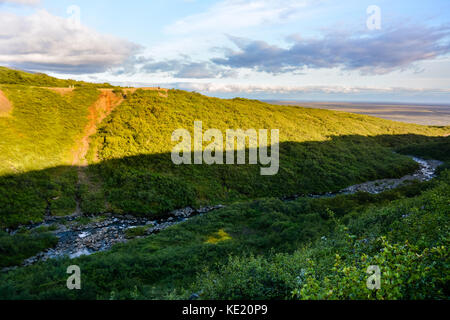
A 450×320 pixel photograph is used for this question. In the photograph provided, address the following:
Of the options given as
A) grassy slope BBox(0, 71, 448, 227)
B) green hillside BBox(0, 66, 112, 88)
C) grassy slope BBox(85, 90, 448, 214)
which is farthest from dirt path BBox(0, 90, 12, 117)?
green hillside BBox(0, 66, 112, 88)

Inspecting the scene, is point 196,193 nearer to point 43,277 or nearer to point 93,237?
point 93,237

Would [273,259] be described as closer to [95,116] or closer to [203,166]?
[203,166]

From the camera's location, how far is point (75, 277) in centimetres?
1271

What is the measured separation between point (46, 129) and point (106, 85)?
22.1 m

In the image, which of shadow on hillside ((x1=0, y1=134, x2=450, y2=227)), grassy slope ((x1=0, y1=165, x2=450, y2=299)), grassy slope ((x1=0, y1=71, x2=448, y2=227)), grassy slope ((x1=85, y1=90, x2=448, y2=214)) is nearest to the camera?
grassy slope ((x1=0, y1=165, x2=450, y2=299))

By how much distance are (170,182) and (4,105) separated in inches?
1162

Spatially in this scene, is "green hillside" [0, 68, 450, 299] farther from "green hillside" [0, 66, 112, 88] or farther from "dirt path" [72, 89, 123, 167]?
"green hillside" [0, 66, 112, 88]

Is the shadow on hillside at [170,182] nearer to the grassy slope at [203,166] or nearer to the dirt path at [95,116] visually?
the grassy slope at [203,166]

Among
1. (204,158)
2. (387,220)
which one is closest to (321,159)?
(204,158)

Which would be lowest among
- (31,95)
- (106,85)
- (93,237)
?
(93,237)

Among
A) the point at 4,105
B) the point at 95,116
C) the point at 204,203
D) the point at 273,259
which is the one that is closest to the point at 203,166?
the point at 204,203

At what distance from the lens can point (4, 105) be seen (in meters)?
36.5

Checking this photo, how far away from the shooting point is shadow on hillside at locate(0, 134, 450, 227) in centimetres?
2677

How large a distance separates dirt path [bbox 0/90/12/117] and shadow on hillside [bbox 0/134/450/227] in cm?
1382
